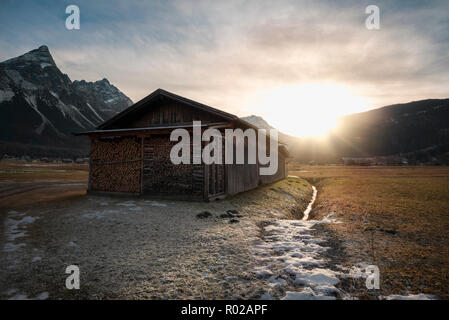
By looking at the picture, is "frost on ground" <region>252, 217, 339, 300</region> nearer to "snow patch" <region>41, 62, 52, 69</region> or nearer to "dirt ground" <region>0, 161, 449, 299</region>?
"dirt ground" <region>0, 161, 449, 299</region>

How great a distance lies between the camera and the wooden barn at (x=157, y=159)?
1112cm

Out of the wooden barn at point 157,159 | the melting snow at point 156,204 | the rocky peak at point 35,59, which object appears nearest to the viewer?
the melting snow at point 156,204

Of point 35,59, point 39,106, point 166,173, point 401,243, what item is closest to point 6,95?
point 39,106

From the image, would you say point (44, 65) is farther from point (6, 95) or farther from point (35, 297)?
point (35, 297)

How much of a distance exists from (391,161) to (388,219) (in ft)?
354

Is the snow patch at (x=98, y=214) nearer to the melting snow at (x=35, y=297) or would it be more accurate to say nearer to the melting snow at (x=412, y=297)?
the melting snow at (x=35, y=297)

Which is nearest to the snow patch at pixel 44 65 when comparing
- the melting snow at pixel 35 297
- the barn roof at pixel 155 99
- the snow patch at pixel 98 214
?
the barn roof at pixel 155 99

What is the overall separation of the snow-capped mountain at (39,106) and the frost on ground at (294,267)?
85.9 m

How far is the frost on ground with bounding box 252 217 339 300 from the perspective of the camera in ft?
11.2

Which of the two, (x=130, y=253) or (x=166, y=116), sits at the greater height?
(x=166, y=116)

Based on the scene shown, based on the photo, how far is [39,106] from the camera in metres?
113

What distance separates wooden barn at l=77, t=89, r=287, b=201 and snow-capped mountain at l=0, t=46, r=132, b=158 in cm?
7497

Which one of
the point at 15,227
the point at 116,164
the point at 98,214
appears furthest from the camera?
the point at 116,164

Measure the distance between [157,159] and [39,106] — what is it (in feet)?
454
